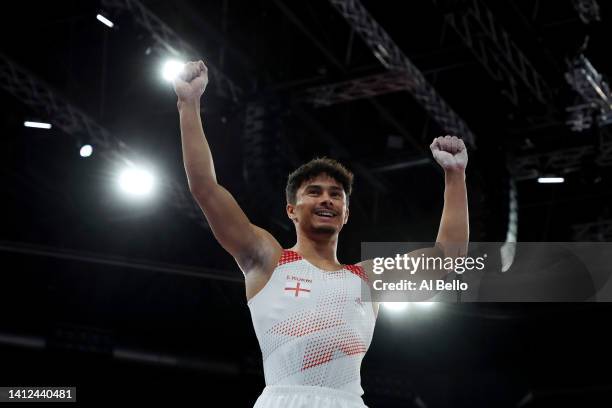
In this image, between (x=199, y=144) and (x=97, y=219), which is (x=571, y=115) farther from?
(x=199, y=144)

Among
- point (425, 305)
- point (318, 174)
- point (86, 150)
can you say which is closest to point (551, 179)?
point (425, 305)

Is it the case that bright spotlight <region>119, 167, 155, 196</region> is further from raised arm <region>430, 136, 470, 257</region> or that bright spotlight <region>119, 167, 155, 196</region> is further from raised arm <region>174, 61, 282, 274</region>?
raised arm <region>430, 136, 470, 257</region>

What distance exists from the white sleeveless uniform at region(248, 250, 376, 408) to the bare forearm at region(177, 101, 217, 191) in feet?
1.61

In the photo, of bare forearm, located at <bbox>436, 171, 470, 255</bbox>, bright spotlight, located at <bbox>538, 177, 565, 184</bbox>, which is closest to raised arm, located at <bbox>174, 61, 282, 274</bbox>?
bare forearm, located at <bbox>436, 171, 470, 255</bbox>

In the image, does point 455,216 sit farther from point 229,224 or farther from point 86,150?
point 86,150

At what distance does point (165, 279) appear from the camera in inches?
558

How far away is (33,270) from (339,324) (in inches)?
411

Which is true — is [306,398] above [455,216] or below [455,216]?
below

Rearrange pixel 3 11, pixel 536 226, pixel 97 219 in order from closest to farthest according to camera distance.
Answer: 1. pixel 3 11
2. pixel 97 219
3. pixel 536 226

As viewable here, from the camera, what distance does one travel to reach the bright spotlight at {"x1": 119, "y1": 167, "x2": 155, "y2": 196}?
10.4m

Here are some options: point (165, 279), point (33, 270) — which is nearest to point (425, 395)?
point (165, 279)

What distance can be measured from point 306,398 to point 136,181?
298 inches

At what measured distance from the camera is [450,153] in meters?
3.79

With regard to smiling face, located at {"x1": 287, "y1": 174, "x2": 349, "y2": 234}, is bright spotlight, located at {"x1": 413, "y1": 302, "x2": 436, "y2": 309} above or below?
above
